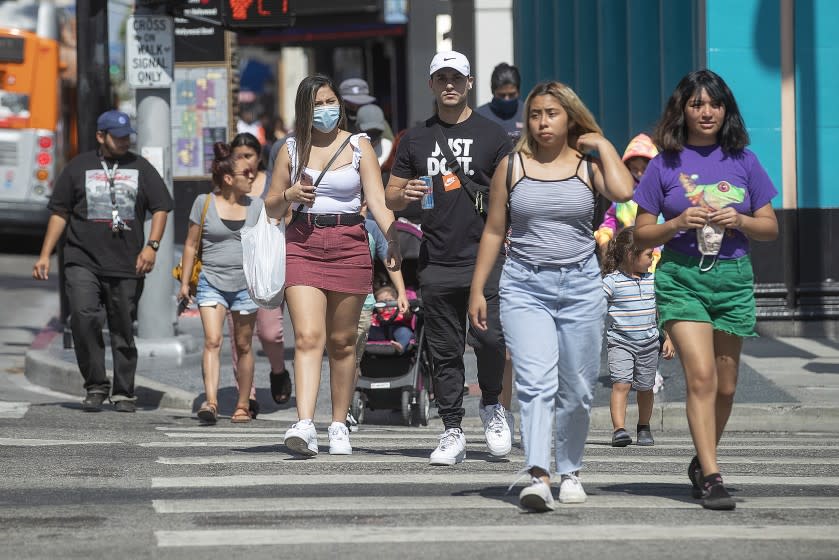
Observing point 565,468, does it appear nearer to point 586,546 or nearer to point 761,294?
point 586,546

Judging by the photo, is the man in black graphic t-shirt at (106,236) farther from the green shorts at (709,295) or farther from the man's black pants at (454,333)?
the green shorts at (709,295)

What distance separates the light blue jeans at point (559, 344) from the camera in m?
6.91

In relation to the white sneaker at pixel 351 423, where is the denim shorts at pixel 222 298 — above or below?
above

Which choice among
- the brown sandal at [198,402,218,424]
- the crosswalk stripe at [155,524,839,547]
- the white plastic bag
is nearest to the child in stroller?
the brown sandal at [198,402,218,424]

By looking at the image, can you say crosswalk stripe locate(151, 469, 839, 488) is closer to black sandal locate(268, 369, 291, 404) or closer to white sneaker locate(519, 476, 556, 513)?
white sneaker locate(519, 476, 556, 513)

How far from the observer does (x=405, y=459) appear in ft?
28.2

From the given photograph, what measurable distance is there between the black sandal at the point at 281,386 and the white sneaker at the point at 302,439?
3.41 meters

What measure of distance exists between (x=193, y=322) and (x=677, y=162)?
10.5m

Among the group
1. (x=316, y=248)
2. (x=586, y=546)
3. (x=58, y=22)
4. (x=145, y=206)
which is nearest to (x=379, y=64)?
(x=58, y=22)

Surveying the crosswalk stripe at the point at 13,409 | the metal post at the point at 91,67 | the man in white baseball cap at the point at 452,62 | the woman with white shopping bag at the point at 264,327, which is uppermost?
the metal post at the point at 91,67

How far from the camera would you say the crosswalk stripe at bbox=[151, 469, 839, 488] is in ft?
25.2

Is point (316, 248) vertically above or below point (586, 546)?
above

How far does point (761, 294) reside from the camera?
15281 millimetres

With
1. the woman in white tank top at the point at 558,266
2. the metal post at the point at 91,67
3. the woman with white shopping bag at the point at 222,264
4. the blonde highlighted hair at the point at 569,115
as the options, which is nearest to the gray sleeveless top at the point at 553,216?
the woman in white tank top at the point at 558,266
